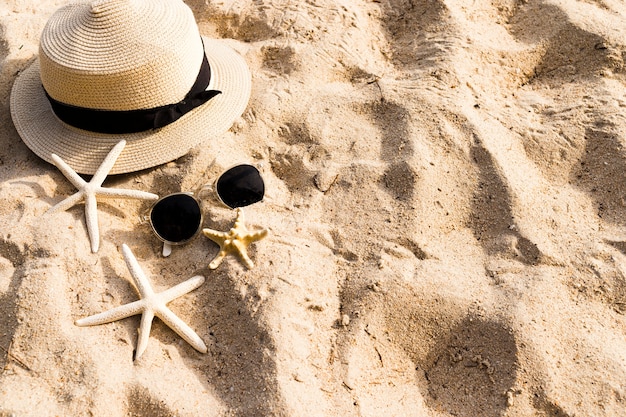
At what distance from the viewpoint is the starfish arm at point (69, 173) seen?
2588 millimetres

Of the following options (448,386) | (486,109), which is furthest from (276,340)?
(486,109)

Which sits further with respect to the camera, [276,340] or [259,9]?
[259,9]

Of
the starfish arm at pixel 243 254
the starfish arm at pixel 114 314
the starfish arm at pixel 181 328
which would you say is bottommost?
the starfish arm at pixel 114 314

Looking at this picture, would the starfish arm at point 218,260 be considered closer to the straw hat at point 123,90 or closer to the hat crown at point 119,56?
the straw hat at point 123,90

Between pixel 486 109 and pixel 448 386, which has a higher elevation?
pixel 486 109

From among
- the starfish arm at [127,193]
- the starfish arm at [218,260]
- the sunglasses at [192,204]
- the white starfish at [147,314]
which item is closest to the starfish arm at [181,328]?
the white starfish at [147,314]

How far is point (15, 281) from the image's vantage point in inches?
91.0

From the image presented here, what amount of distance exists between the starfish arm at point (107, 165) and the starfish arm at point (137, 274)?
0.39 metres

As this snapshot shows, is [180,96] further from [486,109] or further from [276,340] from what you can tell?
[486,109]

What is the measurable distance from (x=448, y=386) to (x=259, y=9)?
254 centimetres

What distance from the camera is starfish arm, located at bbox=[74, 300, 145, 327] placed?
7.23 ft

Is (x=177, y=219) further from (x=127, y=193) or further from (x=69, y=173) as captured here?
(x=69, y=173)

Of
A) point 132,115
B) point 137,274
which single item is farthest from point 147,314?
point 132,115

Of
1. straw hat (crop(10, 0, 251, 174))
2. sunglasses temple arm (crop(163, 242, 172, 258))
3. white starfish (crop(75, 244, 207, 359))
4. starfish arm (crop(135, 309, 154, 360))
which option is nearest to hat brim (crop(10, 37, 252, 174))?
straw hat (crop(10, 0, 251, 174))
